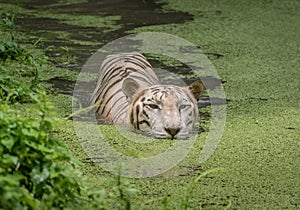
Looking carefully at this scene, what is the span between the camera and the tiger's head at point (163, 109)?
3.68m

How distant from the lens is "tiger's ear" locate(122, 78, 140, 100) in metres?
3.97

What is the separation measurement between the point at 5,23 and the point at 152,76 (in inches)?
54.6

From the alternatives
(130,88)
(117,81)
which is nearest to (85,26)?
(117,81)

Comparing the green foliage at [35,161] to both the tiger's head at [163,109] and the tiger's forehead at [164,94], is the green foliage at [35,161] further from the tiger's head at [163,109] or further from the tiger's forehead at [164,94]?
the tiger's forehead at [164,94]

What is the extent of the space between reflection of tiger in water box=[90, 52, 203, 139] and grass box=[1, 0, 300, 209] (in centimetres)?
12

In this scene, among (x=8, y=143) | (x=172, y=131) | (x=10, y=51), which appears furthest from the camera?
(x=172, y=131)

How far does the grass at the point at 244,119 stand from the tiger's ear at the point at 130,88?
13.2 inches

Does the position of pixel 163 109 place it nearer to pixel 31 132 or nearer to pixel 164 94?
pixel 164 94

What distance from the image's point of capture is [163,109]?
3750 millimetres

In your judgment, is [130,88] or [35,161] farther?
[130,88]

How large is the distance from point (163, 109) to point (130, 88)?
0.32 m

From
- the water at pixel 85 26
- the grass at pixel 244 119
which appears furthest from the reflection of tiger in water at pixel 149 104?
the water at pixel 85 26

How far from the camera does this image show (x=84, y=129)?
3.79 metres

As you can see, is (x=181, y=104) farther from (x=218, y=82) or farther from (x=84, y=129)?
(x=218, y=82)
